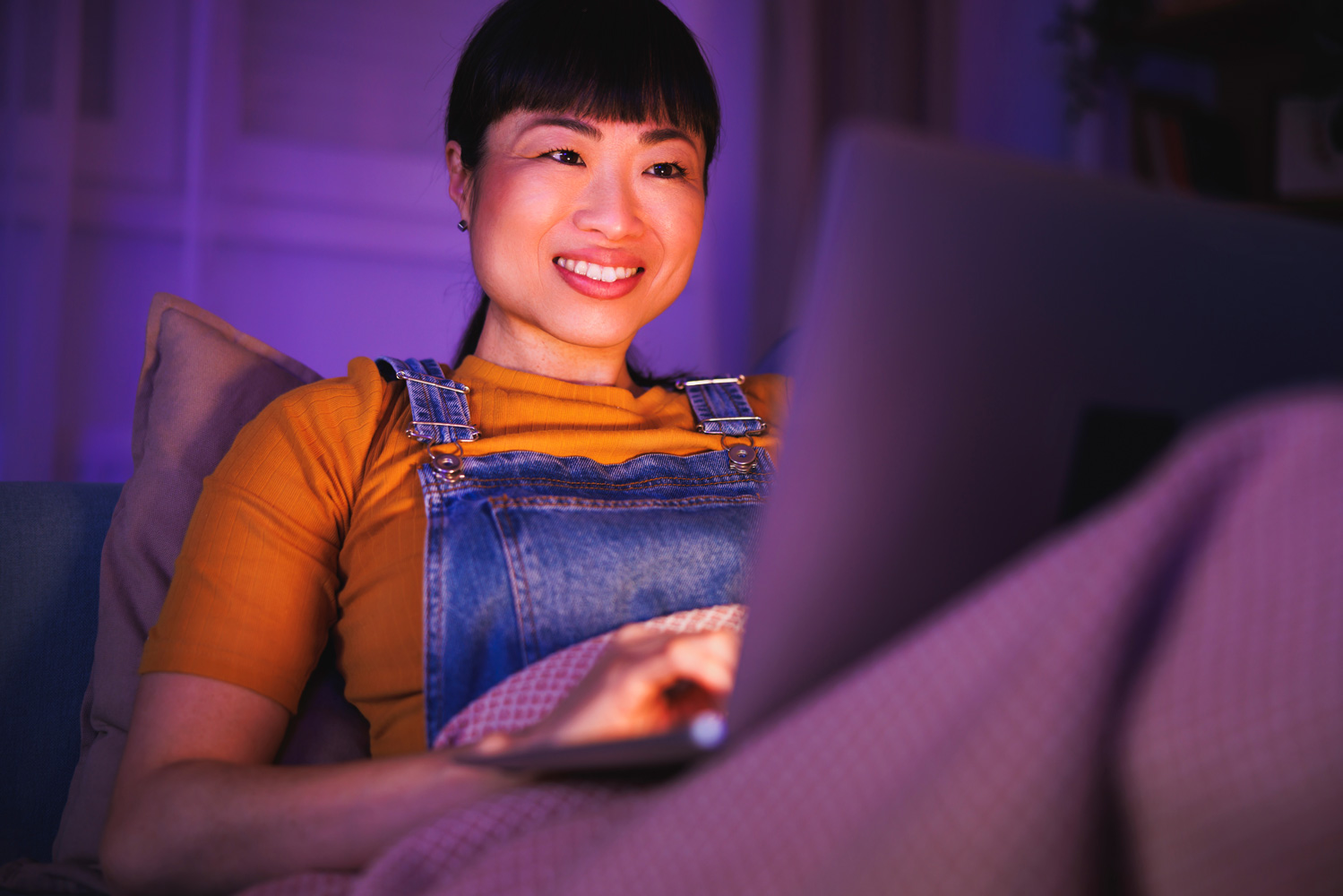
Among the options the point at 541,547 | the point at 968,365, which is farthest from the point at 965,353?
the point at 541,547

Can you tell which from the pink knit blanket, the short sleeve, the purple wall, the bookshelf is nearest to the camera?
the pink knit blanket

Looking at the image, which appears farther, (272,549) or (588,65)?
(588,65)

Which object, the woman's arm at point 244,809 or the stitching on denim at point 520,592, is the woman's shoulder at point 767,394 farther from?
the woman's arm at point 244,809

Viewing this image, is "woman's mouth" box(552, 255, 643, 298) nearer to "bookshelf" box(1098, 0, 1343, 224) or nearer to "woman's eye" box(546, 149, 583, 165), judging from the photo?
"woman's eye" box(546, 149, 583, 165)

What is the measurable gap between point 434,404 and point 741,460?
1.09 ft

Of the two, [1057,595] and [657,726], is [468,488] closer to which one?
[657,726]

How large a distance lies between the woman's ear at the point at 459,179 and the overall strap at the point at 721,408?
0.34 meters

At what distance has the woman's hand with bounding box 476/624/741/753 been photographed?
0.48 m

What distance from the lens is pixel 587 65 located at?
3.34 feet

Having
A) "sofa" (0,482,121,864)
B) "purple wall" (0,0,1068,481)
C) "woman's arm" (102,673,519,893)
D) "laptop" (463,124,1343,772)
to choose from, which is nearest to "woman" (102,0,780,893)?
"woman's arm" (102,673,519,893)

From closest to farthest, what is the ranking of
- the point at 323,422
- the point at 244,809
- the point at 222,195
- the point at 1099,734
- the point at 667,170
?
the point at 1099,734
the point at 244,809
the point at 323,422
the point at 667,170
the point at 222,195

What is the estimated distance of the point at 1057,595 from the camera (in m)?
0.35

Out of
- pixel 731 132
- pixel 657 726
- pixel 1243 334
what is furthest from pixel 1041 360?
pixel 731 132

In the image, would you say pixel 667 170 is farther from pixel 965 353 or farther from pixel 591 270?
pixel 965 353
